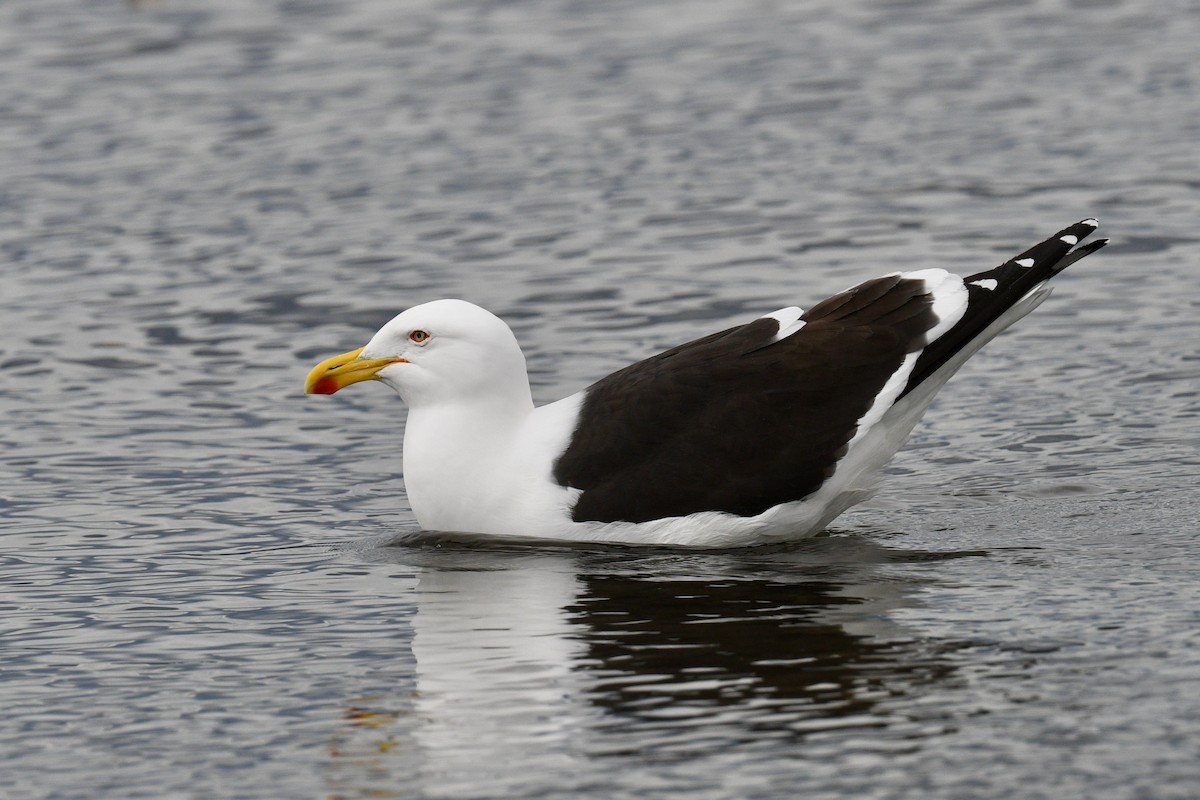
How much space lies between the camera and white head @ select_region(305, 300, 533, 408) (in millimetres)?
9148

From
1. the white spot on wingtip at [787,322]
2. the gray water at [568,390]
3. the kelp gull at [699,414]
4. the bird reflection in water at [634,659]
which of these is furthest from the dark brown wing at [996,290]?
the bird reflection in water at [634,659]

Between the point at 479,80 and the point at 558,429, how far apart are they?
36.8ft

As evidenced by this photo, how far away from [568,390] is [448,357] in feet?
7.96

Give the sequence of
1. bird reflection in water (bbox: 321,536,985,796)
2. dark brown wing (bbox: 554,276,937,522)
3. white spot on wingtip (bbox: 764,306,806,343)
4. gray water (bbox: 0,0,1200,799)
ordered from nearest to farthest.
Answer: bird reflection in water (bbox: 321,536,985,796), gray water (bbox: 0,0,1200,799), dark brown wing (bbox: 554,276,937,522), white spot on wingtip (bbox: 764,306,806,343)

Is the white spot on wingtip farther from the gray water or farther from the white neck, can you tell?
the white neck

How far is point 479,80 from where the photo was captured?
19734mm

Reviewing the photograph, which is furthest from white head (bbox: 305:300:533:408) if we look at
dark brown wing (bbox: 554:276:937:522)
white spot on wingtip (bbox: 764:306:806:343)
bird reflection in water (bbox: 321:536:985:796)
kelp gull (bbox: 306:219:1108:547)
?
white spot on wingtip (bbox: 764:306:806:343)

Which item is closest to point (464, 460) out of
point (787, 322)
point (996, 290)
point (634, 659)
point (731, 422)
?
point (731, 422)

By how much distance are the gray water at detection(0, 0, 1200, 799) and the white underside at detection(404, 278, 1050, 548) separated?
14 cm

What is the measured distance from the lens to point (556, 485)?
886cm

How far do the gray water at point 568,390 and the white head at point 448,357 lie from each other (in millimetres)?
684

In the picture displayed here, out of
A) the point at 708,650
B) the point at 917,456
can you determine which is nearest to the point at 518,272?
the point at 917,456

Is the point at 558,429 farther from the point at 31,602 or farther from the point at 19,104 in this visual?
the point at 19,104

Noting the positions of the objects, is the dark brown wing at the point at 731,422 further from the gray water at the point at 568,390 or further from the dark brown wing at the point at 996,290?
the gray water at the point at 568,390
